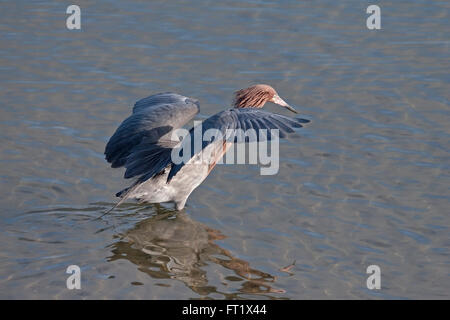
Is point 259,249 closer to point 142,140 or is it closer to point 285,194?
point 285,194

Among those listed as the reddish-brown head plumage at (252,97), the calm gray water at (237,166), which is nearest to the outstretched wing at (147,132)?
the calm gray water at (237,166)

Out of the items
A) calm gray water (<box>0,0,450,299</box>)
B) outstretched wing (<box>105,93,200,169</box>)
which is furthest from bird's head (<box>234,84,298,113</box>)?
outstretched wing (<box>105,93,200,169</box>)

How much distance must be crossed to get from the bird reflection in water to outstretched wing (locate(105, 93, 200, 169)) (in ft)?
2.28

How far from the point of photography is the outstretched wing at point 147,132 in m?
7.51

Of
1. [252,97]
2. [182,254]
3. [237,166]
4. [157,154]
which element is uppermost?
[252,97]

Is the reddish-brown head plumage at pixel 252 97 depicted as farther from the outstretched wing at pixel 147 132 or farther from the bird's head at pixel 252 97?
the outstretched wing at pixel 147 132

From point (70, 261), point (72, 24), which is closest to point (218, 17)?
point (72, 24)

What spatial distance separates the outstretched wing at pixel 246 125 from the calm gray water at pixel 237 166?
3.33 feet

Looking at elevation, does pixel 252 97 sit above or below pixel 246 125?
above

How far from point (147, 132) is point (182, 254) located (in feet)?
4.28

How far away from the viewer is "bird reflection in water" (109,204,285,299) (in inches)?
254

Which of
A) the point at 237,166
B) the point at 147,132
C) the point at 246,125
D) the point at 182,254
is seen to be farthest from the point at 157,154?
the point at 237,166

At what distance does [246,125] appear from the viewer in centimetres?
665

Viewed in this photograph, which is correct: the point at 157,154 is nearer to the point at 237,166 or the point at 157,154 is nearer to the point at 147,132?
the point at 147,132
